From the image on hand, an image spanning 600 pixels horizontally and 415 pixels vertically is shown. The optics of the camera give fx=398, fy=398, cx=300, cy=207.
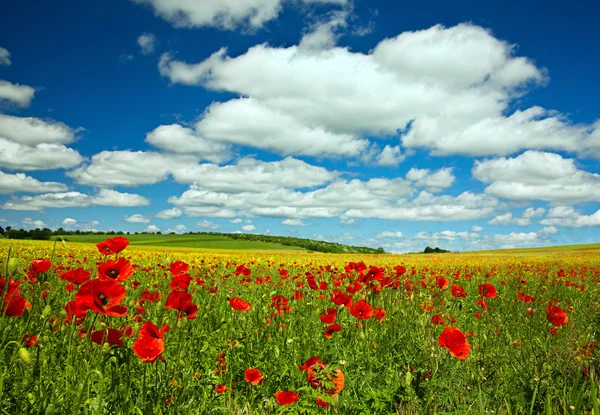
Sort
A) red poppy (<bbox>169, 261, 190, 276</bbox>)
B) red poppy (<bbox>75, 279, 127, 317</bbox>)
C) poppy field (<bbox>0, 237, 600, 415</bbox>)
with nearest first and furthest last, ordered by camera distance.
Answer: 1. red poppy (<bbox>75, 279, 127, 317</bbox>)
2. poppy field (<bbox>0, 237, 600, 415</bbox>)
3. red poppy (<bbox>169, 261, 190, 276</bbox>)

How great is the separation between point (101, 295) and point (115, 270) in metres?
0.32

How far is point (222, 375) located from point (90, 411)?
1433 millimetres

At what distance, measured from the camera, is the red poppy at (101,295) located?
1.83 m

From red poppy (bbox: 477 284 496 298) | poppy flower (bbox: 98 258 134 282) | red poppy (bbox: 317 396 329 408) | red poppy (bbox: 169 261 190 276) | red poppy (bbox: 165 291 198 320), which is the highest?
poppy flower (bbox: 98 258 134 282)

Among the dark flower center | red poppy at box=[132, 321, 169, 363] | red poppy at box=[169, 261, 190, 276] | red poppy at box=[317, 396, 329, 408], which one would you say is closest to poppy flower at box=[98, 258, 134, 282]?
the dark flower center

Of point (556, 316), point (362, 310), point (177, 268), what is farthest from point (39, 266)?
point (556, 316)

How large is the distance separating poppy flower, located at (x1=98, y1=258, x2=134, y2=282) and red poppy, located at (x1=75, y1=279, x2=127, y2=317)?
236mm

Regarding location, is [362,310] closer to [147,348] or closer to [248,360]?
[248,360]

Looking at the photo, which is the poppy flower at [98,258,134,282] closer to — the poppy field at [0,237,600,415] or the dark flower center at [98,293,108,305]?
the poppy field at [0,237,600,415]

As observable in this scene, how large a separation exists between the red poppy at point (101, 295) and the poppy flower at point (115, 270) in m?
0.24

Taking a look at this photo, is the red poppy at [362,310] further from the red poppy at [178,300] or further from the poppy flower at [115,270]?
the poppy flower at [115,270]

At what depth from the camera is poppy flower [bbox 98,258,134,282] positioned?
2113 mm

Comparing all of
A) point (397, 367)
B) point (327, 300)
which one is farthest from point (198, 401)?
point (327, 300)

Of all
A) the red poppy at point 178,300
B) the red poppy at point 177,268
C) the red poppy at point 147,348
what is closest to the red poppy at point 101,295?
the red poppy at point 147,348
